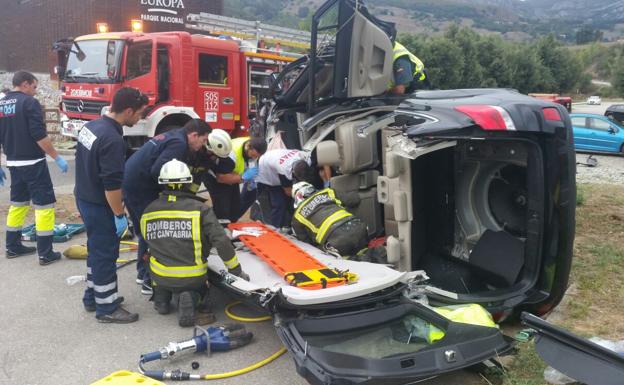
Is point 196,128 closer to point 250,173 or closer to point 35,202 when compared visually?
point 250,173

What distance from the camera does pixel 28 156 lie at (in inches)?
201

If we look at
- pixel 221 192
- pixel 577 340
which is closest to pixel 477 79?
pixel 221 192

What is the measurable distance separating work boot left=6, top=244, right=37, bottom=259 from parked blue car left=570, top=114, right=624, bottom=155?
15546 millimetres

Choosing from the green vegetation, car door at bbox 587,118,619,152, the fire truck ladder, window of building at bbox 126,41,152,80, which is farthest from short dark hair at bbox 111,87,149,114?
the green vegetation

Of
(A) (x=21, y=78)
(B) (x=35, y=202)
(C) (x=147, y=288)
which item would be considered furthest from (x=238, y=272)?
(A) (x=21, y=78)

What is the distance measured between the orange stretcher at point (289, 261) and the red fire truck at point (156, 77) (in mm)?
4997

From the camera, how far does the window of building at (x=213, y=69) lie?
9634 millimetres

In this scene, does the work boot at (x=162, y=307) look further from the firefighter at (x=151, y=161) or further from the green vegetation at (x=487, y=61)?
the green vegetation at (x=487, y=61)

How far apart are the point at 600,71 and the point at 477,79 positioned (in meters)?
50.0

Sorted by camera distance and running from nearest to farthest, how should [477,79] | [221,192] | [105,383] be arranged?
[105,383] < [221,192] < [477,79]

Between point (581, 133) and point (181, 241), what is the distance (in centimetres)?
1610

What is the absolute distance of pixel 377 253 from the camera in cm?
405

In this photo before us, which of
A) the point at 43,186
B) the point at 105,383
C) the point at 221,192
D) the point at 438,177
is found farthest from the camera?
the point at 221,192

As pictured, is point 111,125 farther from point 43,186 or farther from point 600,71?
point 600,71
